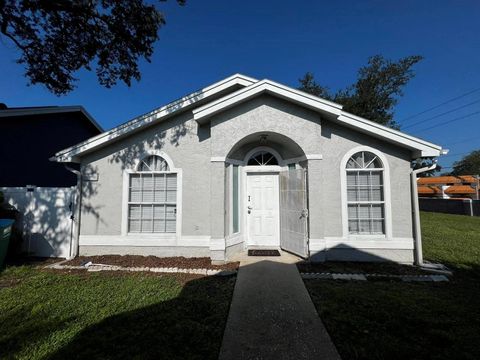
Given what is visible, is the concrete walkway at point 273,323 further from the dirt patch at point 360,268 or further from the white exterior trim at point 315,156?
the white exterior trim at point 315,156

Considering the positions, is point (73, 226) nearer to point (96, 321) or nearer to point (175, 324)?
point (96, 321)

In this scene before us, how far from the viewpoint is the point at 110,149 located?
7160 mm

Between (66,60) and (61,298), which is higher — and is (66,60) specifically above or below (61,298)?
above

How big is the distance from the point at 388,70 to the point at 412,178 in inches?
874

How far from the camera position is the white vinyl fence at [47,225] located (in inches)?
276

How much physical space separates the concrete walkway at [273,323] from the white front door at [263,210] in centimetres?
214

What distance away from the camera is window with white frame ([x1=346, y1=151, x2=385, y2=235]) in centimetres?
663

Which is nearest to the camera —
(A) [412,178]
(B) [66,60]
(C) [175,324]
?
(C) [175,324]

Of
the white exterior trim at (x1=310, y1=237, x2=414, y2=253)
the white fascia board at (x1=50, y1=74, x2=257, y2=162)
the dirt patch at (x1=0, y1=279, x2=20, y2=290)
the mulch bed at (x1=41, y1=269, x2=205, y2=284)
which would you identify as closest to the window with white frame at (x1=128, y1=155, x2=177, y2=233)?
the white fascia board at (x1=50, y1=74, x2=257, y2=162)

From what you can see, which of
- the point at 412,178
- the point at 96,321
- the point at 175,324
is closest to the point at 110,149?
the point at 96,321

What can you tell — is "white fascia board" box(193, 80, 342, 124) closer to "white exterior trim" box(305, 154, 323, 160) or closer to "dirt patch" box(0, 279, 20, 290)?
"white exterior trim" box(305, 154, 323, 160)

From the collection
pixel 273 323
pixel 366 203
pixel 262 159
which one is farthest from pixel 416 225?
pixel 273 323

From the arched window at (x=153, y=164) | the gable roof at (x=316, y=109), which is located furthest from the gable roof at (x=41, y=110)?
the gable roof at (x=316, y=109)

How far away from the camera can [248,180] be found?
760 centimetres
